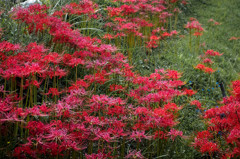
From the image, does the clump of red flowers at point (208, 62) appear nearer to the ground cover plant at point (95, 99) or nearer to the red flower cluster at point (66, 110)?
the ground cover plant at point (95, 99)

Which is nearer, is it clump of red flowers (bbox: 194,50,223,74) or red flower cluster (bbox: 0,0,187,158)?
red flower cluster (bbox: 0,0,187,158)

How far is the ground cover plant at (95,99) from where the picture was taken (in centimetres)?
164

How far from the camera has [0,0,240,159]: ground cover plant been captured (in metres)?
1.64

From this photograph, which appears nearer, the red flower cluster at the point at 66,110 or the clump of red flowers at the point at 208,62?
the red flower cluster at the point at 66,110

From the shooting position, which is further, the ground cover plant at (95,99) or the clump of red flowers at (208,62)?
the clump of red flowers at (208,62)

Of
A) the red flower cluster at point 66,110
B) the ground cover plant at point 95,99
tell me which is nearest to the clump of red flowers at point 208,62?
the ground cover plant at point 95,99

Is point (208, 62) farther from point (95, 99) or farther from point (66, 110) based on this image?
point (66, 110)

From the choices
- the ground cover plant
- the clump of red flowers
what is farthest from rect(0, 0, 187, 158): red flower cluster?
the clump of red flowers

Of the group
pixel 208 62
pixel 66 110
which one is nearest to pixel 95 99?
pixel 66 110

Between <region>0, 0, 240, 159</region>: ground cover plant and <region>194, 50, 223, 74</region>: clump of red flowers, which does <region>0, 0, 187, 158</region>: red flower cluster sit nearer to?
<region>0, 0, 240, 159</region>: ground cover plant

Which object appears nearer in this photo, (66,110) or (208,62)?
(66,110)

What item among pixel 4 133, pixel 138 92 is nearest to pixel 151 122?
pixel 138 92

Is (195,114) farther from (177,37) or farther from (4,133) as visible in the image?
(177,37)

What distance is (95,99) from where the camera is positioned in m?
1.73
